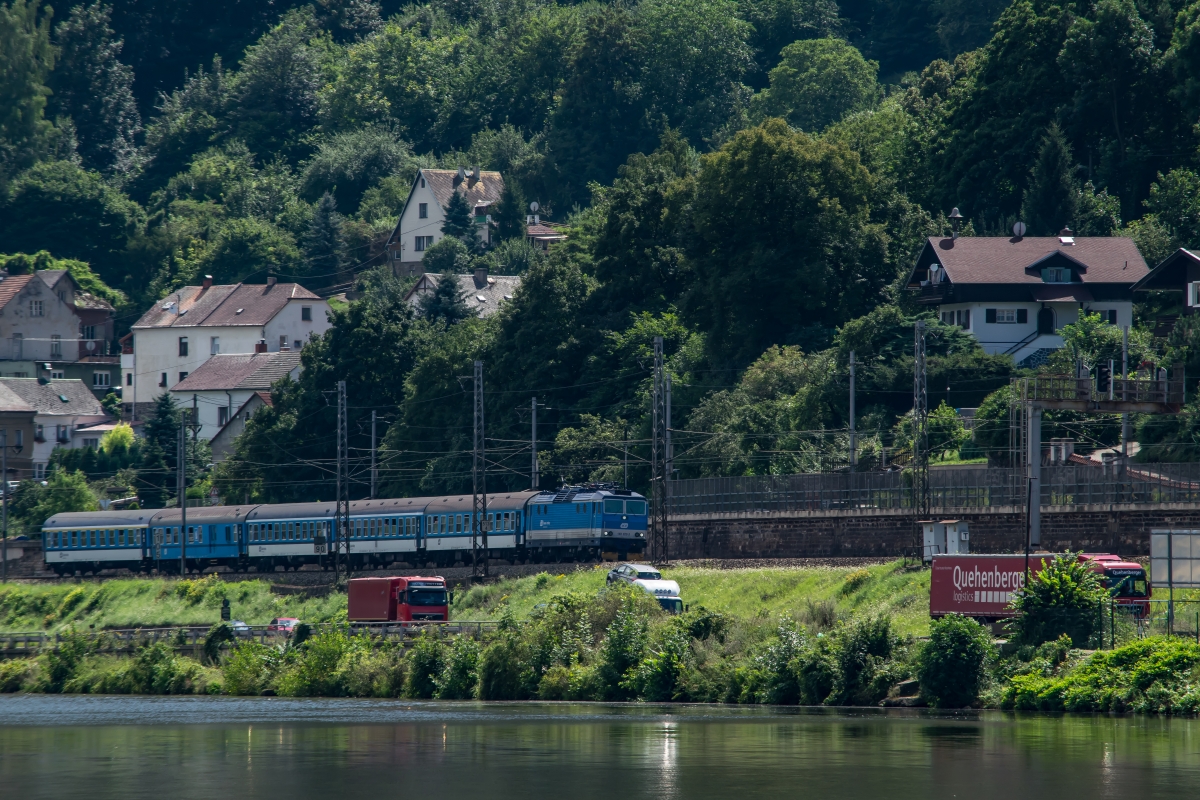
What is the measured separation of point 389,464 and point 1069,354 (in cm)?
3786

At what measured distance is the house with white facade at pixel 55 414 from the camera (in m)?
123

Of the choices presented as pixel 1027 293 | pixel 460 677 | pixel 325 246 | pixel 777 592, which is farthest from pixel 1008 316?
pixel 325 246

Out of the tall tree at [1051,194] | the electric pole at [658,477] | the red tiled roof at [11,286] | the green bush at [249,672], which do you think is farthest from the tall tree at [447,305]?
the green bush at [249,672]

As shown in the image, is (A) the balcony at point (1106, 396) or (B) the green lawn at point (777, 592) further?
(A) the balcony at point (1106, 396)

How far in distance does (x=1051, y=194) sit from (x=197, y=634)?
1983 inches

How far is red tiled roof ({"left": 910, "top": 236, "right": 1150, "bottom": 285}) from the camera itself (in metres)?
82.2

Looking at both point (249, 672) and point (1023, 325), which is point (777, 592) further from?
point (1023, 325)

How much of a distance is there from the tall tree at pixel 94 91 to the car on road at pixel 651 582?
121 metres

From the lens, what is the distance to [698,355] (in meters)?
91.0

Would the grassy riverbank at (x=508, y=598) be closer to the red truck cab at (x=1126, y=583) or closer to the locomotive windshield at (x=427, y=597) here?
the locomotive windshield at (x=427, y=597)

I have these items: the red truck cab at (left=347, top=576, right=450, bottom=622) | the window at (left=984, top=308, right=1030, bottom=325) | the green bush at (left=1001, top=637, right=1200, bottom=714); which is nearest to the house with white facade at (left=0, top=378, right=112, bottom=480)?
the window at (left=984, top=308, right=1030, bottom=325)

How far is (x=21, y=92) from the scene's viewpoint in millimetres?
162000

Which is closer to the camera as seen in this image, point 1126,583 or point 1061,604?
point 1061,604

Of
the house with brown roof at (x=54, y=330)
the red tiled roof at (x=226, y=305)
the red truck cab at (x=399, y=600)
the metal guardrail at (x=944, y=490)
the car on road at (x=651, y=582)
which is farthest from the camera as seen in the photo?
the house with brown roof at (x=54, y=330)
